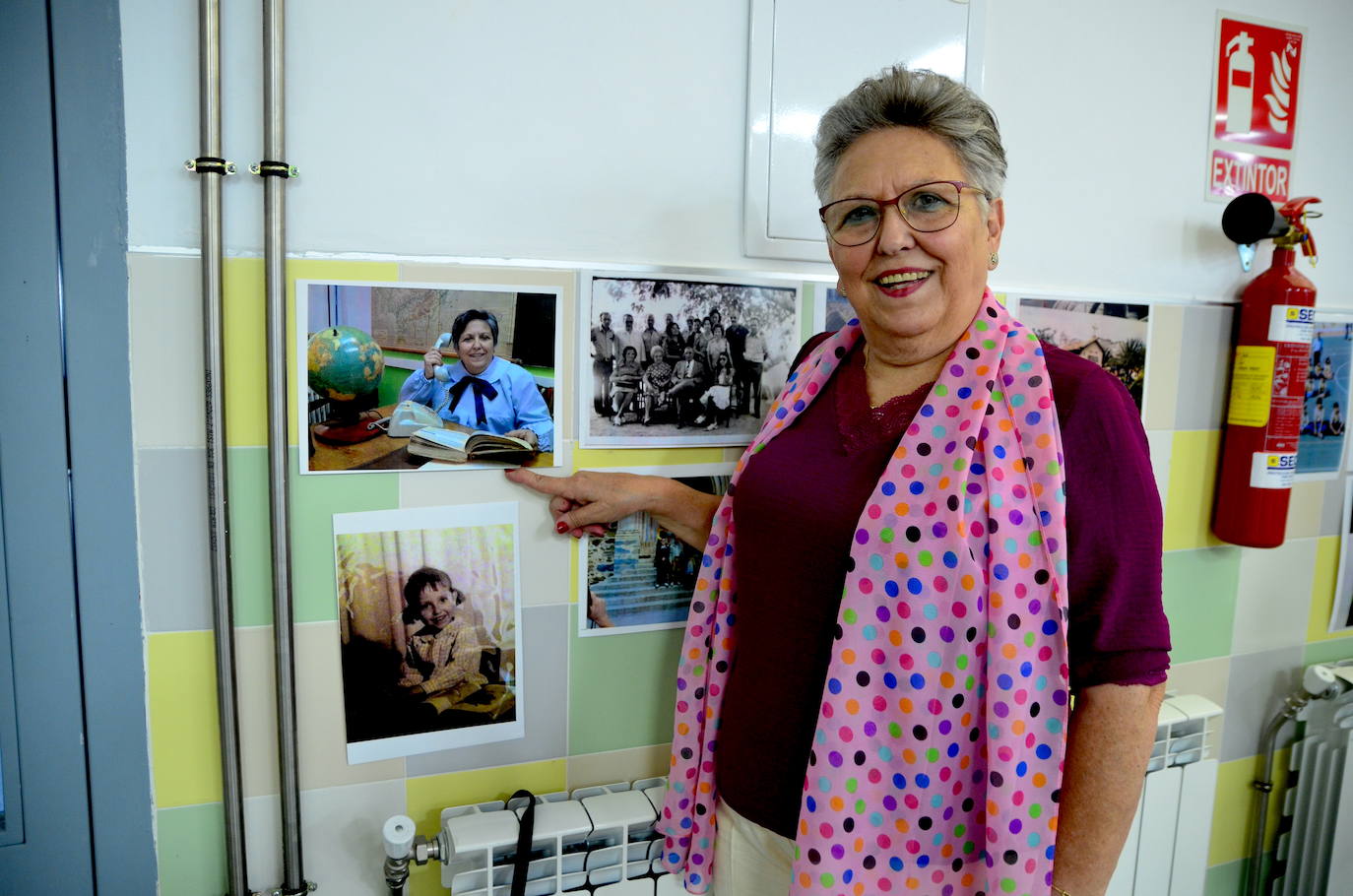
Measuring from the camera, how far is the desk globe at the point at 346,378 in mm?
1014

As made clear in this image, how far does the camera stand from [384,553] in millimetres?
1068

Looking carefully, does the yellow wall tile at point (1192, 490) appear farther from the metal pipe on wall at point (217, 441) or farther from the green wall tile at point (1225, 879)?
the metal pipe on wall at point (217, 441)

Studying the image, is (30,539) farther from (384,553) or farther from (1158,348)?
(1158,348)

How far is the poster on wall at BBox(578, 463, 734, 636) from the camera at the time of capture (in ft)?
3.87

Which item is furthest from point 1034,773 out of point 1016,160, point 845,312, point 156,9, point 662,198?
point 156,9

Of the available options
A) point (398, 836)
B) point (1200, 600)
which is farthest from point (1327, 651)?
point (398, 836)

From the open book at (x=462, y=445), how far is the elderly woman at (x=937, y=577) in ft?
1.08

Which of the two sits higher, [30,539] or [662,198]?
[662,198]

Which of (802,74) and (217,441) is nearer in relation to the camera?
(217,441)

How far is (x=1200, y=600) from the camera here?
1597 mm

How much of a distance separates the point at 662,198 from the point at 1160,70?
1.02 metres

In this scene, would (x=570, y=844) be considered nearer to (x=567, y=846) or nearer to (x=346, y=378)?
(x=567, y=846)

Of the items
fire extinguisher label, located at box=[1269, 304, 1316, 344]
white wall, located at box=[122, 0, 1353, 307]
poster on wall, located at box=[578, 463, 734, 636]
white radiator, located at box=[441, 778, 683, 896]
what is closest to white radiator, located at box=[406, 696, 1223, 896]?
white radiator, located at box=[441, 778, 683, 896]

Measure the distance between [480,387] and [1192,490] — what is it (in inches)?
54.9
